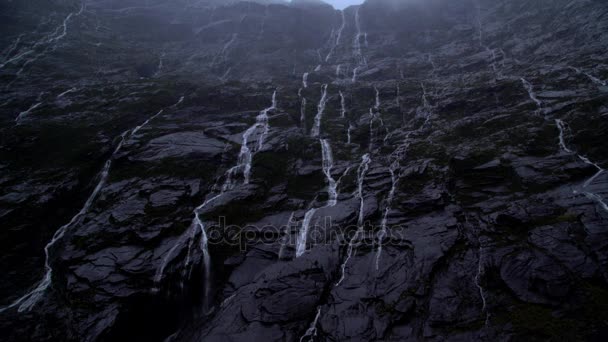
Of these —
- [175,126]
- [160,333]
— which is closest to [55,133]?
[175,126]

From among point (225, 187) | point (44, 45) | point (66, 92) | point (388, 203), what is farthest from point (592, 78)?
point (44, 45)

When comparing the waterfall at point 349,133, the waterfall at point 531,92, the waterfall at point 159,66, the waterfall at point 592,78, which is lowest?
the waterfall at point 349,133

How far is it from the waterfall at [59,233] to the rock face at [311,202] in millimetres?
129

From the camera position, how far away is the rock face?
16938 mm

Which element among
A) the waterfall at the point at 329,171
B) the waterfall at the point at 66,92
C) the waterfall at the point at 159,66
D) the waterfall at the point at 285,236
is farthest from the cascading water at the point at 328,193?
the waterfall at the point at 159,66

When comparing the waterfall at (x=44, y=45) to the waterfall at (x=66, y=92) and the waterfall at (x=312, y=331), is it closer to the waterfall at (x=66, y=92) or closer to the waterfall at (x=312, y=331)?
the waterfall at (x=66, y=92)

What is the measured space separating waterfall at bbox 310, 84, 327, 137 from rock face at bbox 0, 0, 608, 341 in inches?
18.2

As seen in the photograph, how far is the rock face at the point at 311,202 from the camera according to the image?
1694 centimetres

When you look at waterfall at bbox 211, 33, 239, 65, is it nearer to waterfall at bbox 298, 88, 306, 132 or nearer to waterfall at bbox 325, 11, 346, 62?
waterfall at bbox 325, 11, 346, 62

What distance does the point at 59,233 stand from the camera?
23000 mm

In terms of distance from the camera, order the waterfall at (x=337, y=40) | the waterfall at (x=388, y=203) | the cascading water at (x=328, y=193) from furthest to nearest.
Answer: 1. the waterfall at (x=337, y=40)
2. the cascading water at (x=328, y=193)
3. the waterfall at (x=388, y=203)

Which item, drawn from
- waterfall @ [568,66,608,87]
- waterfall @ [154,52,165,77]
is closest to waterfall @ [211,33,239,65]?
waterfall @ [154,52,165,77]

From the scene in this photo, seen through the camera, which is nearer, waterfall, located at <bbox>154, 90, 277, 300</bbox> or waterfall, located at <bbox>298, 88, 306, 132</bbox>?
waterfall, located at <bbox>154, 90, 277, 300</bbox>

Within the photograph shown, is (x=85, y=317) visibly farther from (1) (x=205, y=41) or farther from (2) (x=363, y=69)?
(1) (x=205, y=41)
